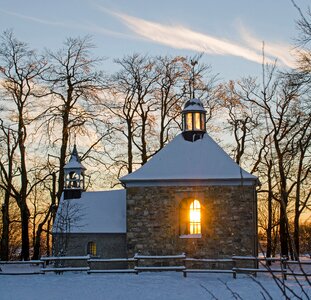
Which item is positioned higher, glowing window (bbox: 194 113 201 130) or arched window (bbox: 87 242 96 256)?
glowing window (bbox: 194 113 201 130)

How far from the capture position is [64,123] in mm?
32156

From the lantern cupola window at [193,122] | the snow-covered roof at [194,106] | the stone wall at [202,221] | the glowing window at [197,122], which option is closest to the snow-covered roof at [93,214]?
the stone wall at [202,221]

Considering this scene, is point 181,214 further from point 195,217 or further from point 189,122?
point 189,122

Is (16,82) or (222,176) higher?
(16,82)

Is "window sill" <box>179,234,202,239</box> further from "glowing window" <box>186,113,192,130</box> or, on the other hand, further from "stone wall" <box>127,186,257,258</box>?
"glowing window" <box>186,113,192,130</box>

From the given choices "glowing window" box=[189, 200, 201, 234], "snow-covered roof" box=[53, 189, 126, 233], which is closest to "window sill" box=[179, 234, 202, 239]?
"glowing window" box=[189, 200, 201, 234]

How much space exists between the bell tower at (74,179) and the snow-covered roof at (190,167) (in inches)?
207

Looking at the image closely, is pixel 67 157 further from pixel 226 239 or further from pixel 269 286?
pixel 269 286

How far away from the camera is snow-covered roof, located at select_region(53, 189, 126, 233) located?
950 inches

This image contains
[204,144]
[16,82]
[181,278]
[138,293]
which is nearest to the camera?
[138,293]

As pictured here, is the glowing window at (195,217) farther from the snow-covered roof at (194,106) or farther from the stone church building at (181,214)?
the snow-covered roof at (194,106)

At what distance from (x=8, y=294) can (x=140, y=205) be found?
7531 mm

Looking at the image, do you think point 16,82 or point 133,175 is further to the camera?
point 16,82

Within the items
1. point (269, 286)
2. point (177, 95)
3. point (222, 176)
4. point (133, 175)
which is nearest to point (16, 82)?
point (177, 95)
